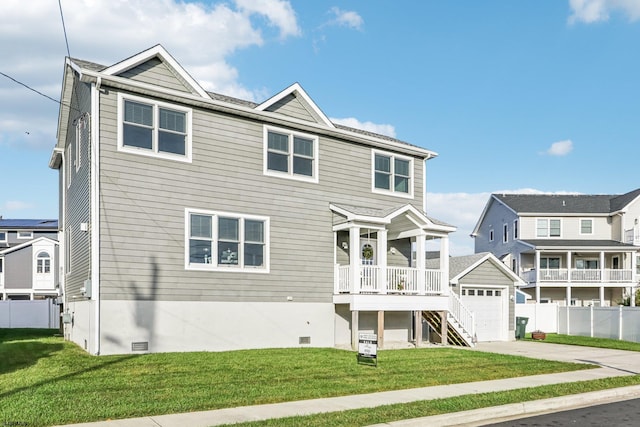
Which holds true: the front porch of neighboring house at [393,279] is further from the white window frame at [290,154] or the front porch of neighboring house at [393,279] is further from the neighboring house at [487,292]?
the neighboring house at [487,292]

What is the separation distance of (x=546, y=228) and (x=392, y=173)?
22.9 meters

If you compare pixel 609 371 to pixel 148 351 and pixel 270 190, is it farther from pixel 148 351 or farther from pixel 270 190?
pixel 148 351

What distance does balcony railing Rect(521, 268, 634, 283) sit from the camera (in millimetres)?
38191

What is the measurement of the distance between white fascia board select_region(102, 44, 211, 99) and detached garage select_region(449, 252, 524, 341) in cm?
1281

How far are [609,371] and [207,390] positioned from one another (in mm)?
10520

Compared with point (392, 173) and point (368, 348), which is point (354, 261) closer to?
point (392, 173)

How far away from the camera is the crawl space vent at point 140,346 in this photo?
15211mm

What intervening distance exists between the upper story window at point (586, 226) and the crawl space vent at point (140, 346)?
33782 millimetres

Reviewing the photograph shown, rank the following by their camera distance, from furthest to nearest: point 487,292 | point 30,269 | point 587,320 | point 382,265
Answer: point 30,269 → point 587,320 → point 487,292 → point 382,265

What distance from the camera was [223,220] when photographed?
17.2m

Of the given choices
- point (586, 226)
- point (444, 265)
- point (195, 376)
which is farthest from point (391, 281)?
point (586, 226)

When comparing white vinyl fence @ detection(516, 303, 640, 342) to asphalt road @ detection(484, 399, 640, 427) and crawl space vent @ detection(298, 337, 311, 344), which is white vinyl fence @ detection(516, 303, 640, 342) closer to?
crawl space vent @ detection(298, 337, 311, 344)

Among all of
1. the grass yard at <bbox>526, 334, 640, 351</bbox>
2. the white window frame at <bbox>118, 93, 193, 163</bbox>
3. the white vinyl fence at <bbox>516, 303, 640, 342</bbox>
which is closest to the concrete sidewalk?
the grass yard at <bbox>526, 334, 640, 351</bbox>

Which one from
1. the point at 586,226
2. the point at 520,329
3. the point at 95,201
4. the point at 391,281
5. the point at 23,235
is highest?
the point at 586,226
